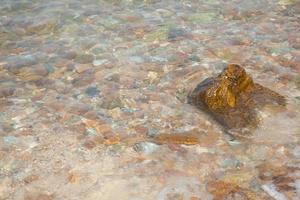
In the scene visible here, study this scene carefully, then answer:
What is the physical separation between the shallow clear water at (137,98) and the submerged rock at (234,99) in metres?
0.13

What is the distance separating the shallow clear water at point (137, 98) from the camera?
436 centimetres

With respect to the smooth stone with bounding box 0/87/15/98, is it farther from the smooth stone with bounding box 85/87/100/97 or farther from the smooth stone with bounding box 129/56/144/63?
the smooth stone with bounding box 129/56/144/63

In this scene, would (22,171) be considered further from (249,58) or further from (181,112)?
(249,58)

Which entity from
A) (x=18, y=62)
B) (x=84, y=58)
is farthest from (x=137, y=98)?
(x=18, y=62)

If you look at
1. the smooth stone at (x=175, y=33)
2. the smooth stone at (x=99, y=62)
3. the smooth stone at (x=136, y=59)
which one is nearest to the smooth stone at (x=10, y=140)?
the smooth stone at (x=99, y=62)

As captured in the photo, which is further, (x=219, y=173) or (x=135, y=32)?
(x=135, y=32)

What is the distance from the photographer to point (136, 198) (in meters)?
4.15

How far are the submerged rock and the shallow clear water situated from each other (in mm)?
126

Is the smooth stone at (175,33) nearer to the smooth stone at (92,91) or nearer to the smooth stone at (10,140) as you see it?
the smooth stone at (92,91)

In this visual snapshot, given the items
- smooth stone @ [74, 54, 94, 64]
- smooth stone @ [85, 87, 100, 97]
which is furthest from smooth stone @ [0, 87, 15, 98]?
smooth stone @ [74, 54, 94, 64]

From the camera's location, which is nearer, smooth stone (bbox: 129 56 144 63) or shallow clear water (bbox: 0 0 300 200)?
shallow clear water (bbox: 0 0 300 200)

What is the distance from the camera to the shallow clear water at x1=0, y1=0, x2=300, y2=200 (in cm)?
436

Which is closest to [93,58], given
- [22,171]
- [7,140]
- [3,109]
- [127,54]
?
[127,54]

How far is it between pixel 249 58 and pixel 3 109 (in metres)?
3.67
